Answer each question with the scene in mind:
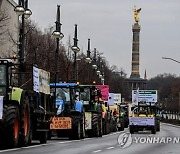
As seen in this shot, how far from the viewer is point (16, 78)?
84.2 feet

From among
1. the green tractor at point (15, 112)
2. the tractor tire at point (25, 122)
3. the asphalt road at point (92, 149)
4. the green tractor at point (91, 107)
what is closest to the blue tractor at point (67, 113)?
the asphalt road at point (92, 149)

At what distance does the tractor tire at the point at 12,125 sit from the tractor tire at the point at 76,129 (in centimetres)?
953

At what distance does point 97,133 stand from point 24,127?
51.4ft

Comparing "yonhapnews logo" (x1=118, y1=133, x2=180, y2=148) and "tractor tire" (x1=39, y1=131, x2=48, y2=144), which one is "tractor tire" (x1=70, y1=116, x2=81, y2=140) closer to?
"yonhapnews logo" (x1=118, y1=133, x2=180, y2=148)

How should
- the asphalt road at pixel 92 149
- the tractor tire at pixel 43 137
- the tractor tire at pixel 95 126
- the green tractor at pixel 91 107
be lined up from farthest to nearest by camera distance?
the tractor tire at pixel 95 126 → the green tractor at pixel 91 107 → the tractor tire at pixel 43 137 → the asphalt road at pixel 92 149

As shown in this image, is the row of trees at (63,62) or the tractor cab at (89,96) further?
the row of trees at (63,62)

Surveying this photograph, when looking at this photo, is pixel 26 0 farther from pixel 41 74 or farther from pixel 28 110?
pixel 28 110

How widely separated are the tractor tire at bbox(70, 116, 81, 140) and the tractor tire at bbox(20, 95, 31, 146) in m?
7.94

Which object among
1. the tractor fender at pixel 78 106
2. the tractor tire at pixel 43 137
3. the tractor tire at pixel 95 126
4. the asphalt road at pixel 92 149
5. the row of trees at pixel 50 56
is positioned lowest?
the asphalt road at pixel 92 149

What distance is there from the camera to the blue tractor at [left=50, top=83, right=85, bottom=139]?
3112 centimetres

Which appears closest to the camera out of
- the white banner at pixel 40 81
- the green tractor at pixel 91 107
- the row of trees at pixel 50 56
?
the white banner at pixel 40 81

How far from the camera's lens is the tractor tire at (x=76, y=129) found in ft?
103

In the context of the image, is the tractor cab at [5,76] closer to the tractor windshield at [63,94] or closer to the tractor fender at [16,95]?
the tractor fender at [16,95]

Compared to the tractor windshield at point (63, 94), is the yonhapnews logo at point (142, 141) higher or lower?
lower
